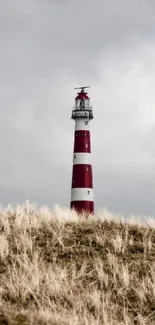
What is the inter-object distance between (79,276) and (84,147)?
32.1 m

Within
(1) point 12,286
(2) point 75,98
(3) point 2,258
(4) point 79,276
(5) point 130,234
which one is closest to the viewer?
(1) point 12,286

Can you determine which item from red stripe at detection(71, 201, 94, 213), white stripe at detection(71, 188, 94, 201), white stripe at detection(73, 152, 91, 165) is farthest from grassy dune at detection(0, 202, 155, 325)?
white stripe at detection(73, 152, 91, 165)

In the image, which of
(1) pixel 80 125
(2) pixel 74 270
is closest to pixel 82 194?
(1) pixel 80 125

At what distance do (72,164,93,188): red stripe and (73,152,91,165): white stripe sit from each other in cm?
33

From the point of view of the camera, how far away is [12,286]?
9.25 m

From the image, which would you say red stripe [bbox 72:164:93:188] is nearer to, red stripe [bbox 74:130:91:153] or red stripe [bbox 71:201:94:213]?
red stripe [bbox 74:130:91:153]

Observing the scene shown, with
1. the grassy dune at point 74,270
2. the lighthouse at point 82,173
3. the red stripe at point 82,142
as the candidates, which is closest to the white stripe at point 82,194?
the lighthouse at point 82,173

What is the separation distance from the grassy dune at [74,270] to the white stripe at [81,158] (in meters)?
27.3

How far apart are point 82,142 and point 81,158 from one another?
4.35 ft

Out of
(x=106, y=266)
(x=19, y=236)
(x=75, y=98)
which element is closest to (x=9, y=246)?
(x=19, y=236)

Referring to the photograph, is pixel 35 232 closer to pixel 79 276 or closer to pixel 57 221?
pixel 57 221

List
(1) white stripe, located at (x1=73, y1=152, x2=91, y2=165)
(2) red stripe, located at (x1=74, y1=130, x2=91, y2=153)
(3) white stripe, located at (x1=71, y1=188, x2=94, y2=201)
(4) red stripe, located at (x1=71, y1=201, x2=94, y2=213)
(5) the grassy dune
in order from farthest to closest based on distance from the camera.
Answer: (2) red stripe, located at (x1=74, y1=130, x2=91, y2=153) → (1) white stripe, located at (x1=73, y1=152, x2=91, y2=165) → (3) white stripe, located at (x1=71, y1=188, x2=94, y2=201) → (4) red stripe, located at (x1=71, y1=201, x2=94, y2=213) → (5) the grassy dune

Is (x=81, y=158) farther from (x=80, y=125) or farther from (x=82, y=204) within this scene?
(x=80, y=125)

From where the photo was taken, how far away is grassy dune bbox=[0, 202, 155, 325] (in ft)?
28.3
